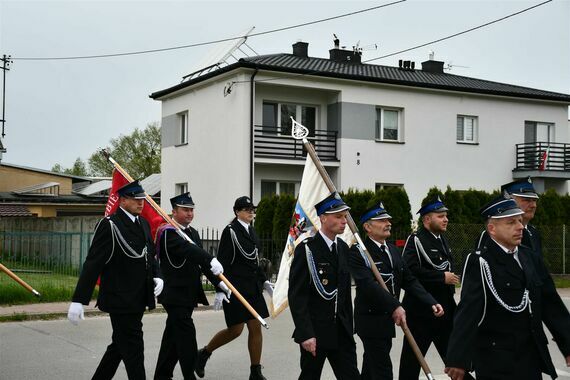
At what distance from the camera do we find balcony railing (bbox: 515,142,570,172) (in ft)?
102

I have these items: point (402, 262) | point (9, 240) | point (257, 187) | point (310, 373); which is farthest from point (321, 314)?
point (257, 187)

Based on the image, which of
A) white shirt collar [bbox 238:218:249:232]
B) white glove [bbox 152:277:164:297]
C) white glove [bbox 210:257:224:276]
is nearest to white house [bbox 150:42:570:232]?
white shirt collar [bbox 238:218:249:232]

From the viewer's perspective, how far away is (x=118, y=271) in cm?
690

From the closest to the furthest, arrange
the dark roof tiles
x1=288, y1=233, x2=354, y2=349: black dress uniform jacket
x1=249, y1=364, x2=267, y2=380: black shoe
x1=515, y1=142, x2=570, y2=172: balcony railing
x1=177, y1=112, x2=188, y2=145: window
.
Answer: x1=288, y1=233, x2=354, y2=349: black dress uniform jacket, x1=249, y1=364, x2=267, y2=380: black shoe, the dark roof tiles, x1=177, y1=112, x2=188, y2=145: window, x1=515, y1=142, x2=570, y2=172: balcony railing

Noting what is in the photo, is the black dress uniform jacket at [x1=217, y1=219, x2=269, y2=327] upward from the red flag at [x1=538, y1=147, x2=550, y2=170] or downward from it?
downward

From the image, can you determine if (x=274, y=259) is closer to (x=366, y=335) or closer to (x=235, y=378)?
(x=235, y=378)

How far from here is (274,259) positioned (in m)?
21.4

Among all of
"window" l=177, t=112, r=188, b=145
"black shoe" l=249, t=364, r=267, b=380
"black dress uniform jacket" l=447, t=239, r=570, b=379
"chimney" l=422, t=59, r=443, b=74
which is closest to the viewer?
"black dress uniform jacket" l=447, t=239, r=570, b=379

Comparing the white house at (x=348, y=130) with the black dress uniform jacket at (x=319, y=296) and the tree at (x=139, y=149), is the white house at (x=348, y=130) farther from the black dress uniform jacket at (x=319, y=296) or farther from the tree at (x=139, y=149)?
the tree at (x=139, y=149)

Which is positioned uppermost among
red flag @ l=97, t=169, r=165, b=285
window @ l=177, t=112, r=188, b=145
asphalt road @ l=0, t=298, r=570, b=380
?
window @ l=177, t=112, r=188, b=145

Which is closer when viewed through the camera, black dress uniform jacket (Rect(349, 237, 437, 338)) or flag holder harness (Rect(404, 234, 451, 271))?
black dress uniform jacket (Rect(349, 237, 437, 338))

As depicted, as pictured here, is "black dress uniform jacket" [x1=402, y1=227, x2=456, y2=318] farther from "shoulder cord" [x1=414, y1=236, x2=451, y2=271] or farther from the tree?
the tree

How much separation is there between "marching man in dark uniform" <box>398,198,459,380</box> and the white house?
1902cm

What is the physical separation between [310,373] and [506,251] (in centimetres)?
200
